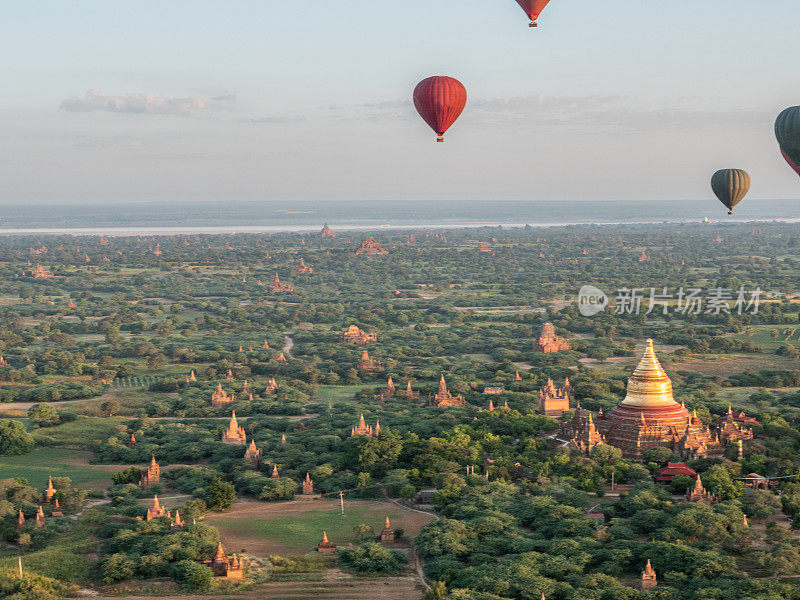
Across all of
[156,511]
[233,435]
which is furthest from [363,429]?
[156,511]

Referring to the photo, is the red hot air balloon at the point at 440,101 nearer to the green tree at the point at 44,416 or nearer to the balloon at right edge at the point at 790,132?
the balloon at right edge at the point at 790,132

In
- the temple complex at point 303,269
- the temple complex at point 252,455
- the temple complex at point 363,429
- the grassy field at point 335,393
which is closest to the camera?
the temple complex at point 252,455

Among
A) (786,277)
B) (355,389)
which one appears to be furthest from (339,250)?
(355,389)

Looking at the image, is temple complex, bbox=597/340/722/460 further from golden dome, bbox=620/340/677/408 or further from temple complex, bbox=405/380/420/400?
temple complex, bbox=405/380/420/400

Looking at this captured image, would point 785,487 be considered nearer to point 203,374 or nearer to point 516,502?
point 516,502

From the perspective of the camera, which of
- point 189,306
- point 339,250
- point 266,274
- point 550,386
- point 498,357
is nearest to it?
point 550,386

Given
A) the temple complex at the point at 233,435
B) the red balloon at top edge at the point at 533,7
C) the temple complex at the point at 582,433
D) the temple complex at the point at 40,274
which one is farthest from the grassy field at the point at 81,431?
the temple complex at the point at 40,274
